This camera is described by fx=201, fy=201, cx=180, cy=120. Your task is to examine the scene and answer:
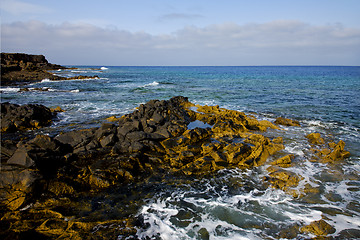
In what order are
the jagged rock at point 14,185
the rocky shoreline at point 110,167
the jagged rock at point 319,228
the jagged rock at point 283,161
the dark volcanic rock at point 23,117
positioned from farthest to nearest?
the dark volcanic rock at point 23,117 → the jagged rock at point 283,161 → the jagged rock at point 14,185 → the rocky shoreline at point 110,167 → the jagged rock at point 319,228

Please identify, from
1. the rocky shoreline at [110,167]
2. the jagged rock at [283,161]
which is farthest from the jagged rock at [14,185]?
the jagged rock at [283,161]

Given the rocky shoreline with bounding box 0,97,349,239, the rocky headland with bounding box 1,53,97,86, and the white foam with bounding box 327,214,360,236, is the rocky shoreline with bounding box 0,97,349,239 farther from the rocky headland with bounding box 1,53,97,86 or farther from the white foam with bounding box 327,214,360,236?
the rocky headland with bounding box 1,53,97,86

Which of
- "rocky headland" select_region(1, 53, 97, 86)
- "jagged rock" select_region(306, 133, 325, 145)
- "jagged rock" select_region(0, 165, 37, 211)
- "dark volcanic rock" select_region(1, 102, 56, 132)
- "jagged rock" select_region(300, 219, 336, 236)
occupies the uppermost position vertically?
"rocky headland" select_region(1, 53, 97, 86)

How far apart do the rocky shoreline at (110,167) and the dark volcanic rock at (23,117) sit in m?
0.10

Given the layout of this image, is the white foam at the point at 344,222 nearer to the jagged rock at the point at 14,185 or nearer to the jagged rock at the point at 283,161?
the jagged rock at the point at 283,161

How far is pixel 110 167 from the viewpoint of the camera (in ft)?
25.6

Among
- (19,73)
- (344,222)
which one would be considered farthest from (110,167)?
(19,73)

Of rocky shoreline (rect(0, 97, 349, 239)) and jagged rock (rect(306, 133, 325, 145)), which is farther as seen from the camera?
jagged rock (rect(306, 133, 325, 145))

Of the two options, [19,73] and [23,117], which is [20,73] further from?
[23,117]

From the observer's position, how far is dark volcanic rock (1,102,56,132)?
1255 centimetres

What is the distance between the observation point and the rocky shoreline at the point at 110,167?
541 centimetres

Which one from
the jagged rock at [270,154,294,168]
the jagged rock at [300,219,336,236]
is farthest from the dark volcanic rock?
the jagged rock at [300,219,336,236]

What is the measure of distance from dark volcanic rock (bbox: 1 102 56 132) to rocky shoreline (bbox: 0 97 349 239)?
0.10 m

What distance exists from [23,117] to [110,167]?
9.56 metres
